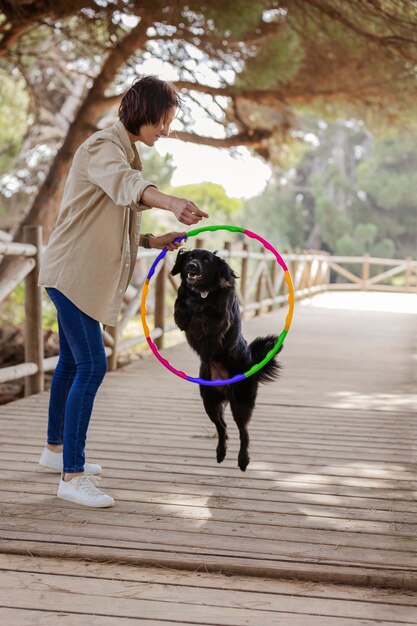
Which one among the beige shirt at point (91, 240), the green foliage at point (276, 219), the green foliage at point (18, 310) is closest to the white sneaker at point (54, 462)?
the beige shirt at point (91, 240)

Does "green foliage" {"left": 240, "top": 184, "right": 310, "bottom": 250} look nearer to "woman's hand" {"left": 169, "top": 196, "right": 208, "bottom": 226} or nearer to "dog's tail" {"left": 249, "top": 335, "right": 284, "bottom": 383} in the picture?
"dog's tail" {"left": 249, "top": 335, "right": 284, "bottom": 383}

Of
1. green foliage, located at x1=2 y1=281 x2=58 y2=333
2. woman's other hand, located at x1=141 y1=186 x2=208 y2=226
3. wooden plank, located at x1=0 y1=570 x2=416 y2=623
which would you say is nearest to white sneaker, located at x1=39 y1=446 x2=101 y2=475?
wooden plank, located at x1=0 y1=570 x2=416 y2=623

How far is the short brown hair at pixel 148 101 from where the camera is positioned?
108 inches

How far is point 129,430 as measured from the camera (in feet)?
14.1

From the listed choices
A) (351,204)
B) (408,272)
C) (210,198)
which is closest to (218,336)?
(408,272)

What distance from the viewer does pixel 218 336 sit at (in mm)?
3139

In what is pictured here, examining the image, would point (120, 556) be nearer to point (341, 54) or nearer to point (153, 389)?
point (153, 389)

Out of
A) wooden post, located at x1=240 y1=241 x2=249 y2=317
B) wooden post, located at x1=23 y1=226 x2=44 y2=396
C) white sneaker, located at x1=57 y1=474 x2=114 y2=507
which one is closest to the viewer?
white sneaker, located at x1=57 y1=474 x2=114 y2=507

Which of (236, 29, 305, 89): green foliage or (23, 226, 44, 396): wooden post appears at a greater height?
(236, 29, 305, 89): green foliage

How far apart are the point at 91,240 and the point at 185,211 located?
0.46 meters

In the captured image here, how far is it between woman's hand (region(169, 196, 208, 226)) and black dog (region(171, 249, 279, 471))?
0.37 meters

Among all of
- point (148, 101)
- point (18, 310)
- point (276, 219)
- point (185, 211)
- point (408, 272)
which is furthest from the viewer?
point (276, 219)

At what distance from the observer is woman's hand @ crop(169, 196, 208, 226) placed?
254 cm

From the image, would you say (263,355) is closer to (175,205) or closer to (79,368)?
(79,368)
